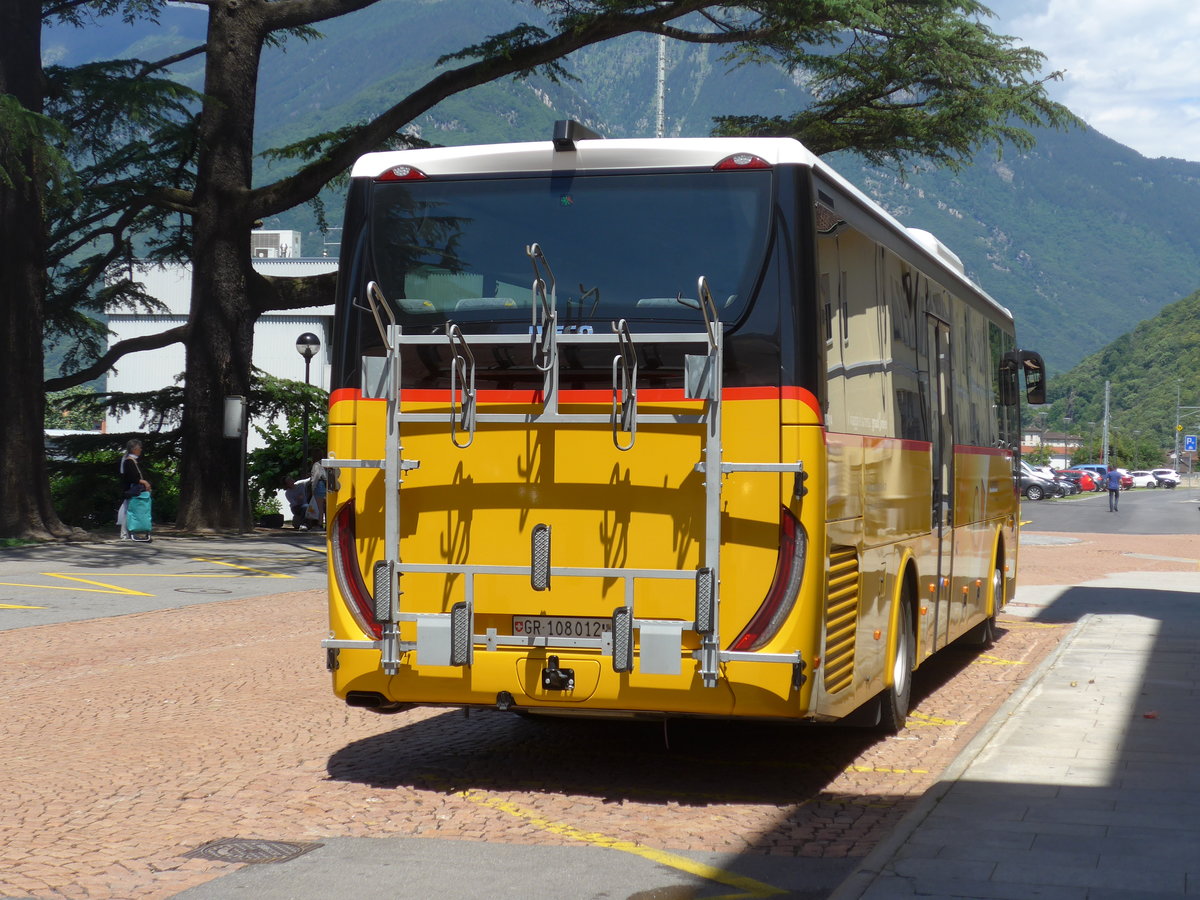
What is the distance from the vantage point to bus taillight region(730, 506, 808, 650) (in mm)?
6945

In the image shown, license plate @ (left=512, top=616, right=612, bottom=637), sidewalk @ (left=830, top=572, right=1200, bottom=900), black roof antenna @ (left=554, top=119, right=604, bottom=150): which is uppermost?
black roof antenna @ (left=554, top=119, right=604, bottom=150)

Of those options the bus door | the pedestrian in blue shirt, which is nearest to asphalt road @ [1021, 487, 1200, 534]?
the pedestrian in blue shirt

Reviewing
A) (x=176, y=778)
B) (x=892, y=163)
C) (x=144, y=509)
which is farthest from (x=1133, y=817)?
(x=892, y=163)

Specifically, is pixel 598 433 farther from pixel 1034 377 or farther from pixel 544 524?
pixel 1034 377

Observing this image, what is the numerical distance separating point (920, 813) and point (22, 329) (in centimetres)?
2155

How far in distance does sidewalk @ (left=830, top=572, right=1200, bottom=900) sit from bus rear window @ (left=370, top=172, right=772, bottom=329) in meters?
2.42

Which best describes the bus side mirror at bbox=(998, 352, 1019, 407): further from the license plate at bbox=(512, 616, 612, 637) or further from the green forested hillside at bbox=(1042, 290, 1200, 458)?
the green forested hillside at bbox=(1042, 290, 1200, 458)

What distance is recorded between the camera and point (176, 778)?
7.65 m

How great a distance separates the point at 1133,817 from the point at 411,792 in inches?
124

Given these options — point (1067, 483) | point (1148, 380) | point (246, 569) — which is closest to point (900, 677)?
point (246, 569)

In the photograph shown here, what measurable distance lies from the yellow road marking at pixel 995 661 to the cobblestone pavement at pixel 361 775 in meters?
1.34

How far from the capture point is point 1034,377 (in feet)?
51.2

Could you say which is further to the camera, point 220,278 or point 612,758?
point 220,278

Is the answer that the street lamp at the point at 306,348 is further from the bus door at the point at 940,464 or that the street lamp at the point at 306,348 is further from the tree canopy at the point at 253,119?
the bus door at the point at 940,464
